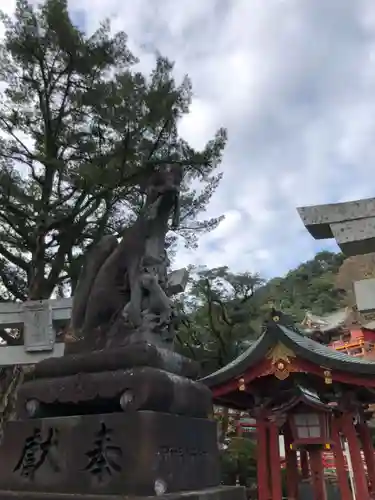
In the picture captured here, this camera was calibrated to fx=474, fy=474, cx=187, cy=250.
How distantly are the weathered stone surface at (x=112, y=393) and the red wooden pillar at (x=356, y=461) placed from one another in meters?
6.57

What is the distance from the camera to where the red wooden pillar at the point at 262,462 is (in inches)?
356

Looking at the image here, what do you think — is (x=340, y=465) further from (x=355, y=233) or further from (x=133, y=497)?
(x=133, y=497)

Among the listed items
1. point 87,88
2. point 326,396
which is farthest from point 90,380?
point 87,88

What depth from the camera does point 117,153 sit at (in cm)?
1245

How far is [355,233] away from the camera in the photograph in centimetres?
429

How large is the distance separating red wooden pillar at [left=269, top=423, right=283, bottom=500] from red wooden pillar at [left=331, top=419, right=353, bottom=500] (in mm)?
1124

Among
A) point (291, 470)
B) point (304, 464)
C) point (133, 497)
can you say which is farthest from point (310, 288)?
point (133, 497)

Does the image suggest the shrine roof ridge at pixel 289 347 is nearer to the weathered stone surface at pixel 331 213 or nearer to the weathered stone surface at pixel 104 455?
the weathered stone surface at pixel 331 213

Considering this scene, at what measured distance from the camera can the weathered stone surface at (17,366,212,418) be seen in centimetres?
306

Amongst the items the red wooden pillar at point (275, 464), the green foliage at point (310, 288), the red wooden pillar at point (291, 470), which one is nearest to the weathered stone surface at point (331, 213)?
the red wooden pillar at point (275, 464)

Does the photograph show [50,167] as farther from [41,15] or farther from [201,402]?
[201,402]

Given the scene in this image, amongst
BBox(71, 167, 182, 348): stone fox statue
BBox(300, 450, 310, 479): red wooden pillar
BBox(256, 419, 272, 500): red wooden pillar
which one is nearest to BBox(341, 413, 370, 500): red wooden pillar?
BBox(256, 419, 272, 500): red wooden pillar

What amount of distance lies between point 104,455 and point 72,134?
11119 mm

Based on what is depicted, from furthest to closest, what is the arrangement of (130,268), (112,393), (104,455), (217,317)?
1. (217,317)
2. (130,268)
3. (112,393)
4. (104,455)
